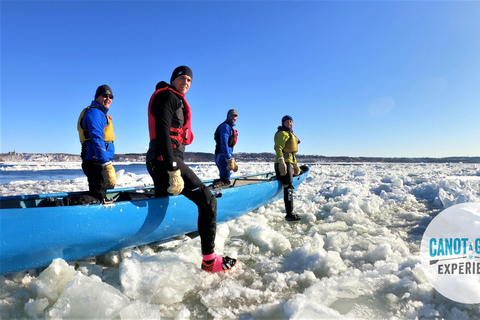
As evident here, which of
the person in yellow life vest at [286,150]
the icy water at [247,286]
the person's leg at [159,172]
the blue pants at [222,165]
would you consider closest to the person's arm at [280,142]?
the person in yellow life vest at [286,150]

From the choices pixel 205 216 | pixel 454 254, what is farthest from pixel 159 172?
pixel 454 254

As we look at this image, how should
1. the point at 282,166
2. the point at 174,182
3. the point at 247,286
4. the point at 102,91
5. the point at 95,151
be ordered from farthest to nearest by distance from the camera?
the point at 282,166 → the point at 102,91 → the point at 95,151 → the point at 174,182 → the point at 247,286

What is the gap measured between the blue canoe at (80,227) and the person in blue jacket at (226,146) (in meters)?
1.82

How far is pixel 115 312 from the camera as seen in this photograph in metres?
1.62

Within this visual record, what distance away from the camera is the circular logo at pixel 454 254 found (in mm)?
1893

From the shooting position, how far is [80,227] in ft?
7.39

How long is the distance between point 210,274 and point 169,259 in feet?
1.34

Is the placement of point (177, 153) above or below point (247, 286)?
above

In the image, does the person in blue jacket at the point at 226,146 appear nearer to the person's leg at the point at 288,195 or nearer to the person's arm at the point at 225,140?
the person's arm at the point at 225,140

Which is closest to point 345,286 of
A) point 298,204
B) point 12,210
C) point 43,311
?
point 43,311

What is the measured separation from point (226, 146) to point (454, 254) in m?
3.61

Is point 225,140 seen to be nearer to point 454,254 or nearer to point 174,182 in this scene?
point 174,182

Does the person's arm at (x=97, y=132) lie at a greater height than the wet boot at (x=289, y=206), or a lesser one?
greater

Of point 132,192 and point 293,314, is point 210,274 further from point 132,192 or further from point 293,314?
point 132,192
